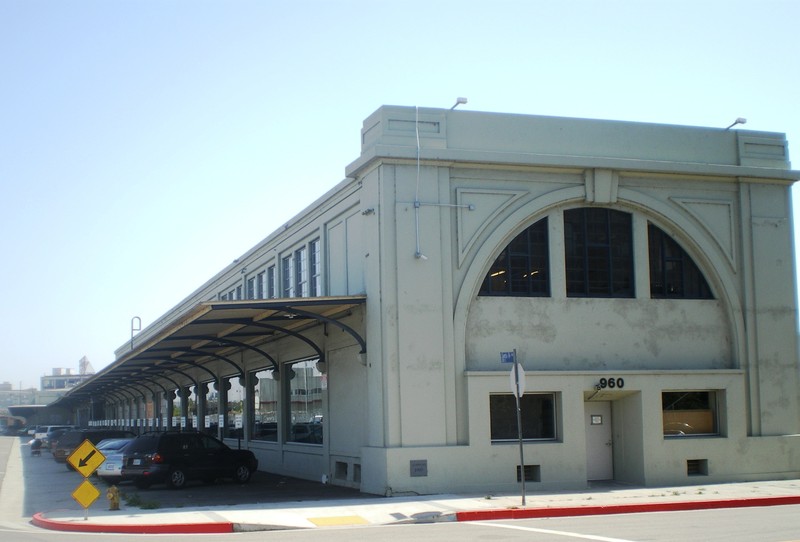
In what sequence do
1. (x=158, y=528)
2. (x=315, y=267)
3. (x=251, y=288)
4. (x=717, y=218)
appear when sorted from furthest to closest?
1. (x=251, y=288)
2. (x=315, y=267)
3. (x=717, y=218)
4. (x=158, y=528)

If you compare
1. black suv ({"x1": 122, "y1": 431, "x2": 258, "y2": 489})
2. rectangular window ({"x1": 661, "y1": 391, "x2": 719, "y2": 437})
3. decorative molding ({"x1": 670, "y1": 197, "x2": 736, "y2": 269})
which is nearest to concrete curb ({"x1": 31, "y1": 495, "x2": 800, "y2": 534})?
rectangular window ({"x1": 661, "y1": 391, "x2": 719, "y2": 437})

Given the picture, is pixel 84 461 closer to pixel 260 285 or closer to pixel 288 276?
pixel 288 276

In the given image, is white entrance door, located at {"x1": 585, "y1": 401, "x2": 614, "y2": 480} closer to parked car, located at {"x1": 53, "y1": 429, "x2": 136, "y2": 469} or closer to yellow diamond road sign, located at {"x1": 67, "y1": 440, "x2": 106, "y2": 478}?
yellow diamond road sign, located at {"x1": 67, "y1": 440, "x2": 106, "y2": 478}

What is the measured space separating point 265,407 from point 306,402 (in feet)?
15.6

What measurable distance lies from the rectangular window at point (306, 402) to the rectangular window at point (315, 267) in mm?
2102

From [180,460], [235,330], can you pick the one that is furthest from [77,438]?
[235,330]

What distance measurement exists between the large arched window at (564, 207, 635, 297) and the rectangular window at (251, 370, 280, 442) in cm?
1130

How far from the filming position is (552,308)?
2261 centimetres

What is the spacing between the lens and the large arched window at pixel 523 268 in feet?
73.6

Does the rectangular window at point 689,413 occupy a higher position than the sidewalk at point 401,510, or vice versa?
the rectangular window at point 689,413

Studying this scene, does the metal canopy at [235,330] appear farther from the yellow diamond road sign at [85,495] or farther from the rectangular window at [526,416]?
the yellow diamond road sign at [85,495]

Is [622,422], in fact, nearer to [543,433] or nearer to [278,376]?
[543,433]

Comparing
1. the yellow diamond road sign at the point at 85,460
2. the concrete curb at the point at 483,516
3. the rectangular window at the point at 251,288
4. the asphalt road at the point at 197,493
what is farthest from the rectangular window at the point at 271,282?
the yellow diamond road sign at the point at 85,460

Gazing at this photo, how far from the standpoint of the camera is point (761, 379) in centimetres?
2359
